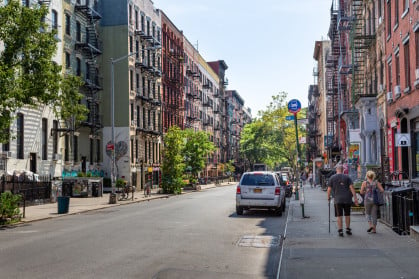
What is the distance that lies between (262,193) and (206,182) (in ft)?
174

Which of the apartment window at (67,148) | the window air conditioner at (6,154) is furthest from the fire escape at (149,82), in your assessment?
the window air conditioner at (6,154)

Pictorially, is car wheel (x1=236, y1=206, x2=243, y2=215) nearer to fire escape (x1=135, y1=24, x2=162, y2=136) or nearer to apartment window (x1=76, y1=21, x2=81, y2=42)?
apartment window (x1=76, y1=21, x2=81, y2=42)

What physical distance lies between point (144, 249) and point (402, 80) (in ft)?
55.0

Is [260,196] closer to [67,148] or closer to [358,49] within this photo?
[358,49]

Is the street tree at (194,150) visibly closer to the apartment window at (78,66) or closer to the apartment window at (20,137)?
the apartment window at (78,66)

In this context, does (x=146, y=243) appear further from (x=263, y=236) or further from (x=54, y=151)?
(x=54, y=151)

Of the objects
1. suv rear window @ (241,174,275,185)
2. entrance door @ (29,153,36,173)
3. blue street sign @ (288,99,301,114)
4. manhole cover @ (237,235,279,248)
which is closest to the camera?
manhole cover @ (237,235,279,248)

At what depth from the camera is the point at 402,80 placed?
24.0 meters

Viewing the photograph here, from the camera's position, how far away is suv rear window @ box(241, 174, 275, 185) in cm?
2123

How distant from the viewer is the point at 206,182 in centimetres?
7362

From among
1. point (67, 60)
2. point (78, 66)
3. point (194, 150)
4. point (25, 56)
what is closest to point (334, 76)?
point (194, 150)

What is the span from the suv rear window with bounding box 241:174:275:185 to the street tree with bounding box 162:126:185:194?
23.9m

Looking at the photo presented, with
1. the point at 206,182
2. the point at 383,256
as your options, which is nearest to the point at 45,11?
the point at 383,256

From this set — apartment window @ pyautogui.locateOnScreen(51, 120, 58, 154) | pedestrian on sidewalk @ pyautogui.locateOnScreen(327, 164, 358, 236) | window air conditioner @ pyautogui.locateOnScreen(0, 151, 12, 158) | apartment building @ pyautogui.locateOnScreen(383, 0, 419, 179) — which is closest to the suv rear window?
apartment building @ pyautogui.locateOnScreen(383, 0, 419, 179)
